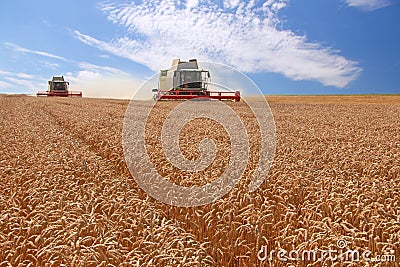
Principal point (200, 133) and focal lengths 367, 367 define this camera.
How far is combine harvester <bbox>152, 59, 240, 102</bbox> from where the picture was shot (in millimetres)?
30655

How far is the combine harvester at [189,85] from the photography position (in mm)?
30655

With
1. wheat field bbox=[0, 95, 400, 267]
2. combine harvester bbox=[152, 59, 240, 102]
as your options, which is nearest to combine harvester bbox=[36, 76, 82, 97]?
combine harvester bbox=[152, 59, 240, 102]

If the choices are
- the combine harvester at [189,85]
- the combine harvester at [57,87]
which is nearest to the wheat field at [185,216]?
the combine harvester at [189,85]

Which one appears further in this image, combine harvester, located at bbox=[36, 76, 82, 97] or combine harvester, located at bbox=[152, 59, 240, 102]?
combine harvester, located at bbox=[36, 76, 82, 97]

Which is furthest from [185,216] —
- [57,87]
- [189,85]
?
[57,87]

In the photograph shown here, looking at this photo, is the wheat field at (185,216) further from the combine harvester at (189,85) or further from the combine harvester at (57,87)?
the combine harvester at (57,87)

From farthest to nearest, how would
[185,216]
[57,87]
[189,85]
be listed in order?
[57,87] → [189,85] → [185,216]

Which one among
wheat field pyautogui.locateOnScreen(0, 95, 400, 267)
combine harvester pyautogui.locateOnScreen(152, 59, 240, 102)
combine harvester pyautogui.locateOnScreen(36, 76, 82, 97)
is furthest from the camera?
combine harvester pyautogui.locateOnScreen(36, 76, 82, 97)

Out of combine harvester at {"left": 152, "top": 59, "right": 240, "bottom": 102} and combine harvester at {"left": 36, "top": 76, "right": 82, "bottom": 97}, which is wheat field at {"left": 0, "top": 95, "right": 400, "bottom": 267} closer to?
combine harvester at {"left": 152, "top": 59, "right": 240, "bottom": 102}

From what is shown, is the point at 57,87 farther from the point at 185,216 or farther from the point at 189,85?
the point at 185,216

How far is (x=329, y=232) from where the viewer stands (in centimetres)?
329

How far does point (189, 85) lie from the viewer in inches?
1230

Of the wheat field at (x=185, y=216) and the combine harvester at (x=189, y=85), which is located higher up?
the combine harvester at (x=189, y=85)

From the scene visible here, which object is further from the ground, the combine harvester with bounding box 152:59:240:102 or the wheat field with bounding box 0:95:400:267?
the combine harvester with bounding box 152:59:240:102
